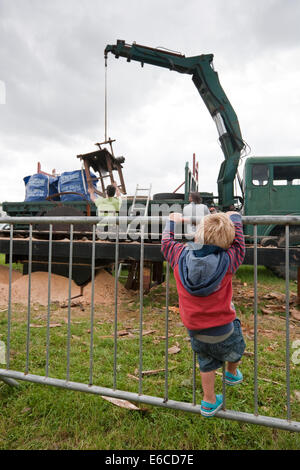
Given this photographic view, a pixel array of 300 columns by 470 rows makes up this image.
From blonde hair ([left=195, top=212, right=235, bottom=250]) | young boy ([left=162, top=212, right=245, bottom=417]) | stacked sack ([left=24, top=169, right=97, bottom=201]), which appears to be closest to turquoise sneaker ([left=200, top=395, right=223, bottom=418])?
young boy ([left=162, top=212, right=245, bottom=417])

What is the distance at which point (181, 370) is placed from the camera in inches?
106

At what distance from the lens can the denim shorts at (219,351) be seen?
1663 mm

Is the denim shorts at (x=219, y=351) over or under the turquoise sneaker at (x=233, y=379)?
over

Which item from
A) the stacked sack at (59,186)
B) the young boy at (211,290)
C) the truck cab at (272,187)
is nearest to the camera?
the young boy at (211,290)

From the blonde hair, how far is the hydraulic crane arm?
7.50 metres

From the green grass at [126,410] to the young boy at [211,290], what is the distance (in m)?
0.35

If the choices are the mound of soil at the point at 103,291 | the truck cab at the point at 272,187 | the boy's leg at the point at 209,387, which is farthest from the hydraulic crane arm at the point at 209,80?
the boy's leg at the point at 209,387

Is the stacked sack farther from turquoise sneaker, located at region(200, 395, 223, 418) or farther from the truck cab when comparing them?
turquoise sneaker, located at region(200, 395, 223, 418)

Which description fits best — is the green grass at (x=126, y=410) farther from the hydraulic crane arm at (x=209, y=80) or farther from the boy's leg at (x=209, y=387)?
the hydraulic crane arm at (x=209, y=80)

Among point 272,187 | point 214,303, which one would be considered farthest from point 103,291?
point 272,187

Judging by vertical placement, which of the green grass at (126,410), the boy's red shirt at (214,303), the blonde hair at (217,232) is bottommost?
the green grass at (126,410)

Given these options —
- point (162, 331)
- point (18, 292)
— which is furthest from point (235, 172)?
point (18, 292)
